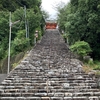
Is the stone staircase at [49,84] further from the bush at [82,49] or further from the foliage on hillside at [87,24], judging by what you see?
the foliage on hillside at [87,24]

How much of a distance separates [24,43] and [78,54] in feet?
18.3

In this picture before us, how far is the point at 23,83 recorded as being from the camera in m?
10.1

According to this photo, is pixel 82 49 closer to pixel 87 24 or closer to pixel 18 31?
pixel 87 24

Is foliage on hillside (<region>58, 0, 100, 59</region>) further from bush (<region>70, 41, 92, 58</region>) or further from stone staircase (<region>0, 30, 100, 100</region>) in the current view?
stone staircase (<region>0, 30, 100, 100</region>)

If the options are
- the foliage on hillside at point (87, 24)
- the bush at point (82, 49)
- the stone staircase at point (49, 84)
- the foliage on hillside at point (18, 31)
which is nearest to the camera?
the stone staircase at point (49, 84)

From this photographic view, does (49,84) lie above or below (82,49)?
below

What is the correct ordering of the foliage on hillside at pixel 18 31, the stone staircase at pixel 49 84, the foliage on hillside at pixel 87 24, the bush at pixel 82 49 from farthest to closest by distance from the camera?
1. the foliage on hillside at pixel 18 31
2. the foliage on hillside at pixel 87 24
3. the bush at pixel 82 49
4. the stone staircase at pixel 49 84

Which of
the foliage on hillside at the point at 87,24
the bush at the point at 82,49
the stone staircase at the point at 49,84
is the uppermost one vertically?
the foliage on hillside at the point at 87,24

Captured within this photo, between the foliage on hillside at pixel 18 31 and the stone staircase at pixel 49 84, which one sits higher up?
the foliage on hillside at pixel 18 31

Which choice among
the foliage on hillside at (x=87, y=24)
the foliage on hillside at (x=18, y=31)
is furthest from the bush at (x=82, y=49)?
the foliage on hillside at (x=18, y=31)

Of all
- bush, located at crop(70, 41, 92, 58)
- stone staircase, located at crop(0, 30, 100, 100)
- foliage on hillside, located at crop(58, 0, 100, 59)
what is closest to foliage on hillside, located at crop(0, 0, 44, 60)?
foliage on hillside, located at crop(58, 0, 100, 59)

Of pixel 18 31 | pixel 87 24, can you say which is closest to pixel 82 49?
pixel 87 24

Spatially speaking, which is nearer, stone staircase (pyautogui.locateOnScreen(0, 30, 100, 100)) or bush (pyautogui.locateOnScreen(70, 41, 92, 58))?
stone staircase (pyautogui.locateOnScreen(0, 30, 100, 100))

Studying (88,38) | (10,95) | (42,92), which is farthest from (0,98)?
(88,38)
